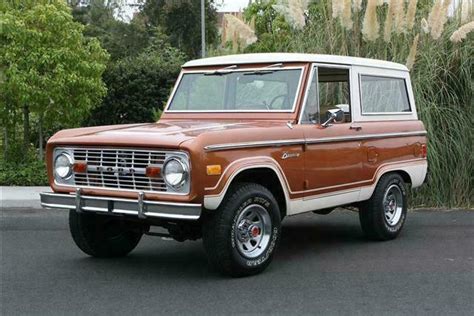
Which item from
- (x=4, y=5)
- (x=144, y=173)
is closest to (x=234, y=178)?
(x=144, y=173)

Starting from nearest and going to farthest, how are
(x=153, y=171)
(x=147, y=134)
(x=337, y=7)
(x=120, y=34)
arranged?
1. (x=153, y=171)
2. (x=147, y=134)
3. (x=337, y=7)
4. (x=120, y=34)

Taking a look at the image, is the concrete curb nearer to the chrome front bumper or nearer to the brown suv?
the brown suv

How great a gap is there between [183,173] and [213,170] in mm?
247

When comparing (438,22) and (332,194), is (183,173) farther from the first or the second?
(438,22)

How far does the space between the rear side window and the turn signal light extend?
10.2 feet

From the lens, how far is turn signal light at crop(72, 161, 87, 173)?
6.16m

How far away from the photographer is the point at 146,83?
15.3 meters

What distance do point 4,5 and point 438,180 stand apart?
8.13 metres

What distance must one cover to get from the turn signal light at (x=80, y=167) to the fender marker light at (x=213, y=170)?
1.23 metres

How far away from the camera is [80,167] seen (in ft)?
20.3

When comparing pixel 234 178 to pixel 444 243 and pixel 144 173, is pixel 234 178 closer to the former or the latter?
pixel 144 173

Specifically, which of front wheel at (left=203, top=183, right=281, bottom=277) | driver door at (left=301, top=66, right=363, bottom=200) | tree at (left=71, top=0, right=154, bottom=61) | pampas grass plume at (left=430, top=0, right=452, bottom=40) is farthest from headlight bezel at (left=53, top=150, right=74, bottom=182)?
tree at (left=71, top=0, right=154, bottom=61)

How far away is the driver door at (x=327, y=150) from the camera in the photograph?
22.0 feet

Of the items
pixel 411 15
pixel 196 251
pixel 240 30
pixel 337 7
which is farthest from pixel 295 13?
pixel 196 251
